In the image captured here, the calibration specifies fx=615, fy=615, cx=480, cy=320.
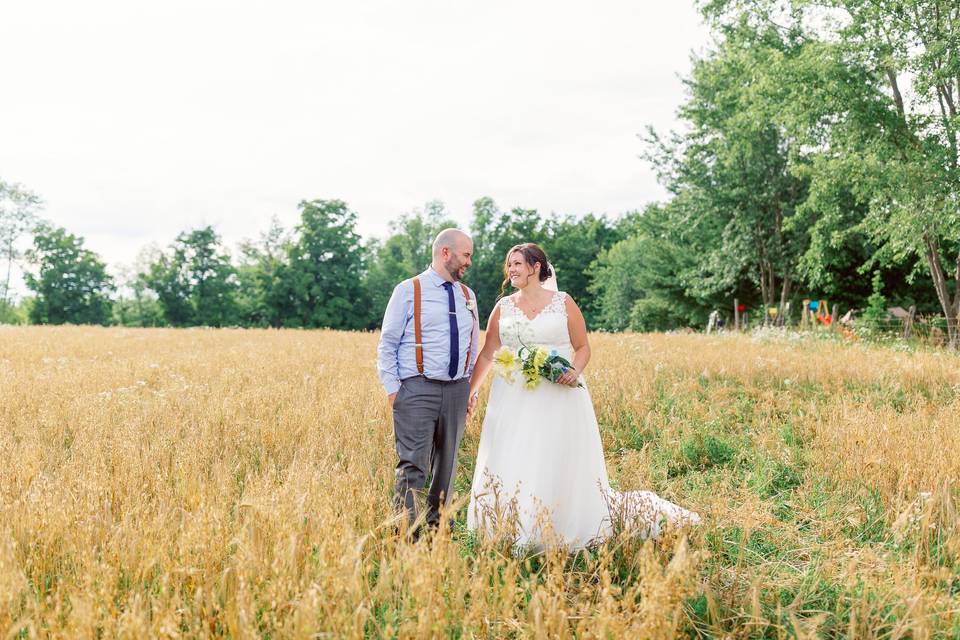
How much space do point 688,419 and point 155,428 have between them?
6.08 meters

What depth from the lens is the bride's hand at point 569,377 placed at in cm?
459

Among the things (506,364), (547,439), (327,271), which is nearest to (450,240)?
(506,364)

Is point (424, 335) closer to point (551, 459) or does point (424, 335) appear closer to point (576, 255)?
point (551, 459)

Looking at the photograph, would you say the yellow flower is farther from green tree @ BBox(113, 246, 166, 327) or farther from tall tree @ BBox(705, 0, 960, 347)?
green tree @ BBox(113, 246, 166, 327)

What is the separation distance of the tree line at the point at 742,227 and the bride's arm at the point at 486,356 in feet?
51.8

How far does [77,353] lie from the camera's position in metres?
13.7

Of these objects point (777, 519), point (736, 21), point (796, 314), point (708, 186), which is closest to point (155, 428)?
point (777, 519)

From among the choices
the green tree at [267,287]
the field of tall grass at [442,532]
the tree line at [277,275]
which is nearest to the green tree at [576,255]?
the tree line at [277,275]

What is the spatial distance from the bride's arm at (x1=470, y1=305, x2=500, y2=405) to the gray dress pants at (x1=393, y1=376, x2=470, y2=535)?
1.24 feet

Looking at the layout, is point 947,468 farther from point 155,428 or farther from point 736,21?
point 736,21

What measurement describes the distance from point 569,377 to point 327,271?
51.8m

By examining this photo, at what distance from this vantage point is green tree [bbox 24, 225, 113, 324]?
56.0 meters

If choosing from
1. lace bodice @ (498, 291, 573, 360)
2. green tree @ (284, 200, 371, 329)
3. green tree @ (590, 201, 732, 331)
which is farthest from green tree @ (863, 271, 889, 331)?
green tree @ (284, 200, 371, 329)

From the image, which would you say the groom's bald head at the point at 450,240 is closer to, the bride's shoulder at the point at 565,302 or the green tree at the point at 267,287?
the bride's shoulder at the point at 565,302
